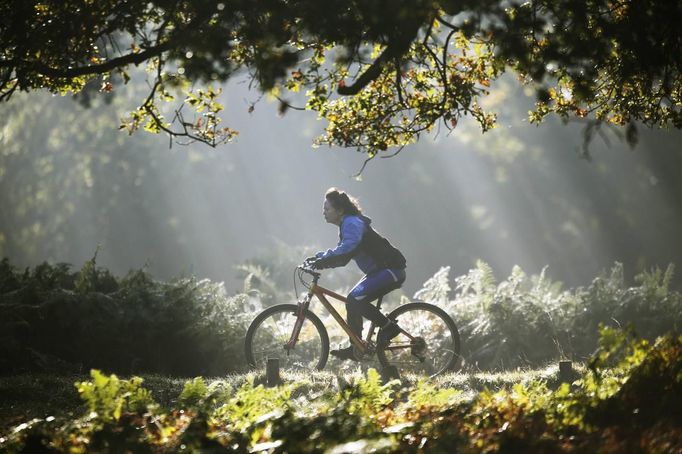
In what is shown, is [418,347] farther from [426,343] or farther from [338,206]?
[338,206]

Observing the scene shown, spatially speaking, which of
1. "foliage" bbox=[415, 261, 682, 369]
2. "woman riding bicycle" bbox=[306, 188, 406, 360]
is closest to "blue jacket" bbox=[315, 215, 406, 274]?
"woman riding bicycle" bbox=[306, 188, 406, 360]

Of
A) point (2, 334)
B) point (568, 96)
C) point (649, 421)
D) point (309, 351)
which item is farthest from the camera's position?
point (309, 351)

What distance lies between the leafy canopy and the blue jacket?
1317 millimetres

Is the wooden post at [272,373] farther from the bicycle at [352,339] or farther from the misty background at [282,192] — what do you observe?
the misty background at [282,192]

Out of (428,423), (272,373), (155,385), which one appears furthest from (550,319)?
(428,423)

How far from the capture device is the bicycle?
9.20 m

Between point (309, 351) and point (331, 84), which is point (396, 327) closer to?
point (309, 351)

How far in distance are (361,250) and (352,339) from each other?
1.06m

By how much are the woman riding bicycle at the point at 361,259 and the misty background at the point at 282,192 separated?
81.6 ft

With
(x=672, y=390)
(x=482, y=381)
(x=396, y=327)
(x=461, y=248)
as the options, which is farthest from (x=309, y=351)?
(x=461, y=248)

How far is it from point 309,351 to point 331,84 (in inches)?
196

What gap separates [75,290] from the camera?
10.3 metres

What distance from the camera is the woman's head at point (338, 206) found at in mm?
8844

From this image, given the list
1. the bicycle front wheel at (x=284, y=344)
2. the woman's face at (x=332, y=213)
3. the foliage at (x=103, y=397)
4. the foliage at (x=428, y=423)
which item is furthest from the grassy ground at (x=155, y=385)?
the foliage at (x=103, y=397)
